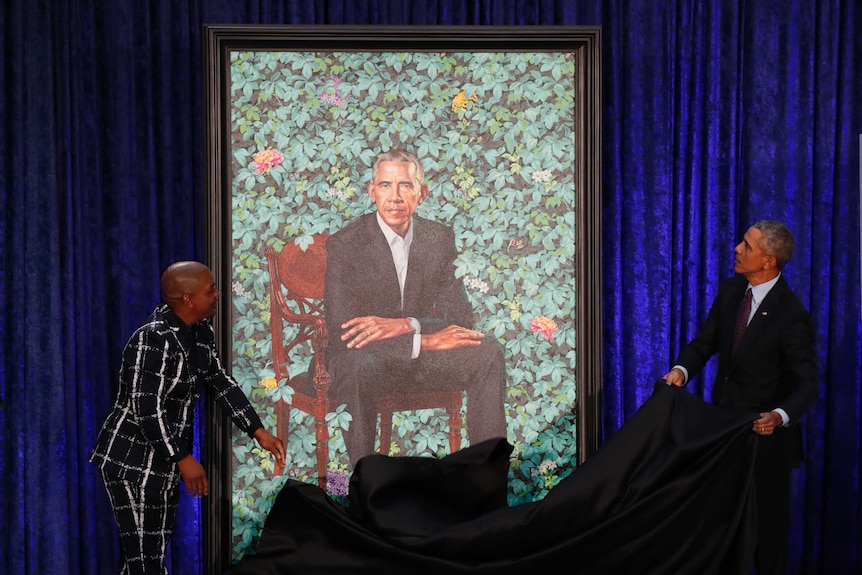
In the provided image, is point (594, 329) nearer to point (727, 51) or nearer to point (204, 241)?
point (727, 51)

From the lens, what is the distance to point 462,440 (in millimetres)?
3736

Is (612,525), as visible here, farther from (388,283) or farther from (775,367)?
(388,283)

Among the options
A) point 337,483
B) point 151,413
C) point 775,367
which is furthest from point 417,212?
point 775,367

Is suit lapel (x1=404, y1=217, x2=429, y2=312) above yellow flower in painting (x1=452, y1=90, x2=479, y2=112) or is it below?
below

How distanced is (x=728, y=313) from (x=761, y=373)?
0.29 meters

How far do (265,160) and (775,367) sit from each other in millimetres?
2294

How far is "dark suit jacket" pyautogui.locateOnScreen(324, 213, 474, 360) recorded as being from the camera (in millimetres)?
3695

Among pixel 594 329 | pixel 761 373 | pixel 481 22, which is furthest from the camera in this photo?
pixel 481 22

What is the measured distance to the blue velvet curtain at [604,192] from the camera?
12.7 ft

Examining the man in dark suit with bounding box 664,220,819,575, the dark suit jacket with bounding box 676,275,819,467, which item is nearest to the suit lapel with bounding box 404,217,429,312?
the man in dark suit with bounding box 664,220,819,575

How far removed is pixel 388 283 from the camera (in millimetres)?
3717

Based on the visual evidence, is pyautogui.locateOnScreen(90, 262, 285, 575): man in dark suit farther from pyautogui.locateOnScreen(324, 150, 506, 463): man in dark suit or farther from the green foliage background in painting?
pyautogui.locateOnScreen(324, 150, 506, 463): man in dark suit

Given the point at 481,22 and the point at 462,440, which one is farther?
the point at 481,22

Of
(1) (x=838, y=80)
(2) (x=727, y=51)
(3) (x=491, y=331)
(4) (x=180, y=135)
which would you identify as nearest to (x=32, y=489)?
(4) (x=180, y=135)
